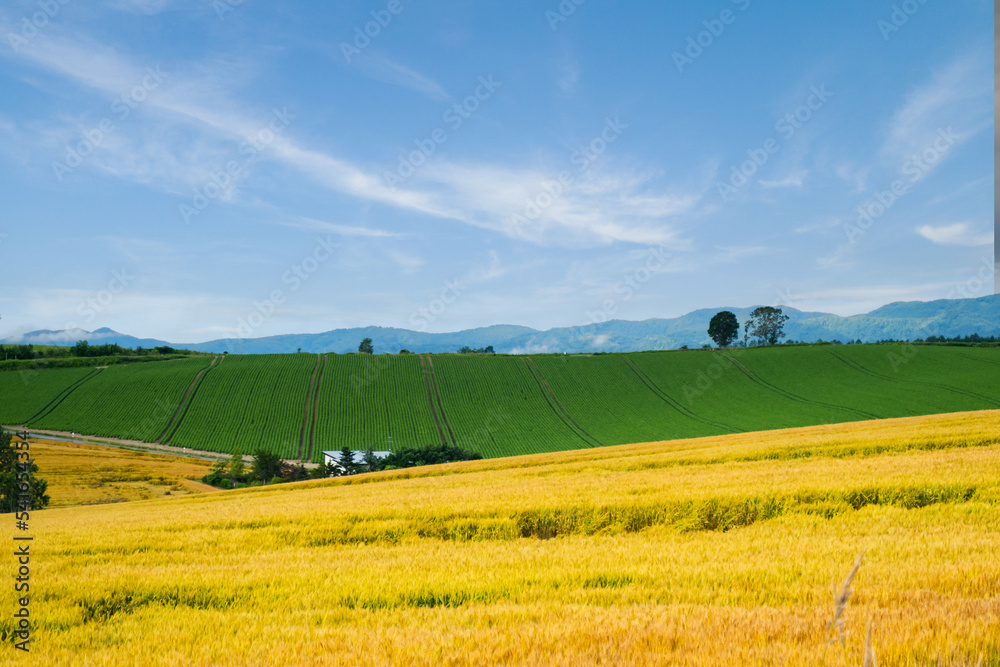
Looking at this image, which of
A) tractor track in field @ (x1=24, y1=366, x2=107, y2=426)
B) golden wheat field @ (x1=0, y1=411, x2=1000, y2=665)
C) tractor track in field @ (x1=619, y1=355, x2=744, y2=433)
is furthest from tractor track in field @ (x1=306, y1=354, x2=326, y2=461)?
golden wheat field @ (x1=0, y1=411, x2=1000, y2=665)

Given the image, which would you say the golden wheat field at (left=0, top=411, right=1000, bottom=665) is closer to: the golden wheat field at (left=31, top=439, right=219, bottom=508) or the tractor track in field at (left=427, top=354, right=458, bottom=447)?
the golden wheat field at (left=31, top=439, right=219, bottom=508)

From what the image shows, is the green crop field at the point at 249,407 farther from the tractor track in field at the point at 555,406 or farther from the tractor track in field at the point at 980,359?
the tractor track in field at the point at 980,359

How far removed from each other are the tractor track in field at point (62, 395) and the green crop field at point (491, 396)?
0.31 m

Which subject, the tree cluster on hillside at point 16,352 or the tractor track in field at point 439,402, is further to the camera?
the tree cluster on hillside at point 16,352

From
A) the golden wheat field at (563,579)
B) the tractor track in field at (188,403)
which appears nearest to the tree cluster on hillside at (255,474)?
the tractor track in field at (188,403)

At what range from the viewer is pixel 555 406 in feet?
325

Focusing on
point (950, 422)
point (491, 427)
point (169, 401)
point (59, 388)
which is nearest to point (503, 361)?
point (491, 427)

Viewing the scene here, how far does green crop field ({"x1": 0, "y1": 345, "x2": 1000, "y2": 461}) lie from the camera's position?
278ft

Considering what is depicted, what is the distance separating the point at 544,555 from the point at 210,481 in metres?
68.5

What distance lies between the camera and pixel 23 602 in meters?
6.65

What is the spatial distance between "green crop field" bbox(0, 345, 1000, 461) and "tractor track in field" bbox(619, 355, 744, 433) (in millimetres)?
485

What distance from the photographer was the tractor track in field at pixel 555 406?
272ft

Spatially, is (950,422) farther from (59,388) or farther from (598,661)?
(59,388)

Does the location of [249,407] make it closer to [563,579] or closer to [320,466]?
[320,466]
